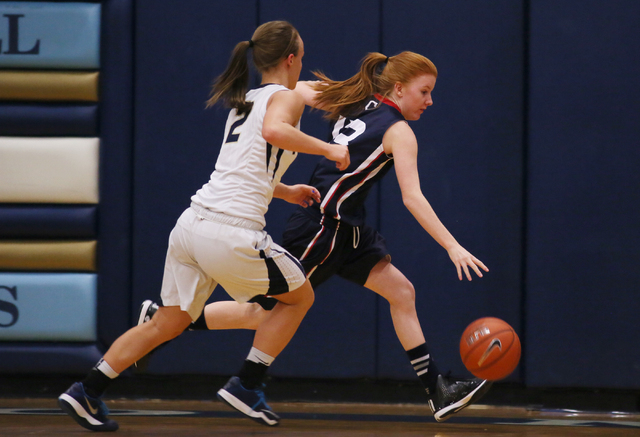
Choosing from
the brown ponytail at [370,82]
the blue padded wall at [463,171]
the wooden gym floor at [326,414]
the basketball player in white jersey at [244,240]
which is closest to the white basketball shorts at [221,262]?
the basketball player in white jersey at [244,240]

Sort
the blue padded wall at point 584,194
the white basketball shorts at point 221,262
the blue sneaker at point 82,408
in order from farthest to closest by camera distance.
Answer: the blue padded wall at point 584,194
the blue sneaker at point 82,408
the white basketball shorts at point 221,262

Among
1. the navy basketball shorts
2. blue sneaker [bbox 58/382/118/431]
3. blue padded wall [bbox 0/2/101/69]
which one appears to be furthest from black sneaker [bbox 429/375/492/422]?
blue padded wall [bbox 0/2/101/69]

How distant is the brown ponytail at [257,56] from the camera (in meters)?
2.31

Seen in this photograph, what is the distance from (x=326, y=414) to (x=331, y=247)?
0.97 m

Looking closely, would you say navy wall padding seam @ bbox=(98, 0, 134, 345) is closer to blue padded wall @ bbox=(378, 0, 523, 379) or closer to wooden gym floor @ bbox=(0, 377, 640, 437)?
wooden gym floor @ bbox=(0, 377, 640, 437)

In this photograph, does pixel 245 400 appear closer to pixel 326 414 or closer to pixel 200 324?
pixel 200 324

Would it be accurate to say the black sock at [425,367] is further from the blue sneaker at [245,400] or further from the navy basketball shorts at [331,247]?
the blue sneaker at [245,400]

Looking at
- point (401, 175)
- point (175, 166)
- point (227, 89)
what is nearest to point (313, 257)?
point (401, 175)

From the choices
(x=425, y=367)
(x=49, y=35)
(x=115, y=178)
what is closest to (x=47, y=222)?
(x=115, y=178)

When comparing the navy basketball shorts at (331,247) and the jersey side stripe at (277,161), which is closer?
the jersey side stripe at (277,161)

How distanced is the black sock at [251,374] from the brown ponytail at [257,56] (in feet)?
2.86

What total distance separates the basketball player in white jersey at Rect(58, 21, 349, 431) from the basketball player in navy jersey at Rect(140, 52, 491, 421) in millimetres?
271

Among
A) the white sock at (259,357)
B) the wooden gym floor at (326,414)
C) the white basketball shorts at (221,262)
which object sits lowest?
the wooden gym floor at (326,414)

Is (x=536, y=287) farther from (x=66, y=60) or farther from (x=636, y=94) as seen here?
(x=66, y=60)
